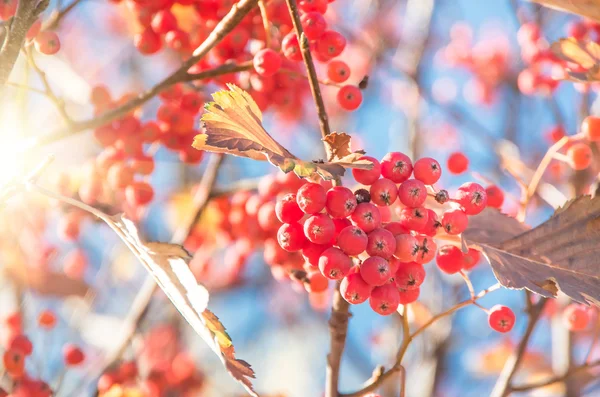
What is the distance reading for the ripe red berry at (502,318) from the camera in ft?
5.95

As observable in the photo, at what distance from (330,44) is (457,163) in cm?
63

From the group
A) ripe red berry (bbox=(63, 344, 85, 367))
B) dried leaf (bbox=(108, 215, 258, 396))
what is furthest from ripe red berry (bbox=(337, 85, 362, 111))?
A: ripe red berry (bbox=(63, 344, 85, 367))

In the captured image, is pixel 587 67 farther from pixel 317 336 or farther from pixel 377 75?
pixel 317 336

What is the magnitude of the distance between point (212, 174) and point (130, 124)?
1.92 feet

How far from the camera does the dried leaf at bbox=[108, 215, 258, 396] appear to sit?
52.1 inches

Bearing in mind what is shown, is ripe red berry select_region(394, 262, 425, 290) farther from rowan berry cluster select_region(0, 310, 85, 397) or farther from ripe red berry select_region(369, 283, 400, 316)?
rowan berry cluster select_region(0, 310, 85, 397)

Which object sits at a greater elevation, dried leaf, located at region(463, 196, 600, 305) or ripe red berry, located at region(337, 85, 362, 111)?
ripe red berry, located at region(337, 85, 362, 111)

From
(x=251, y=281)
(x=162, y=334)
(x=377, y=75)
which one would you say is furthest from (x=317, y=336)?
(x=377, y=75)

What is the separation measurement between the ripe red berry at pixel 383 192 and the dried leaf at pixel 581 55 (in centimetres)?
78

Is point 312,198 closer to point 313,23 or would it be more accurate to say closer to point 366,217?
point 366,217

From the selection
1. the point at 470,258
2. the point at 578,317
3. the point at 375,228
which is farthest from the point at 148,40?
the point at 578,317

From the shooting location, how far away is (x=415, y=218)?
1494mm

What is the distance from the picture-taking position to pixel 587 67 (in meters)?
1.91

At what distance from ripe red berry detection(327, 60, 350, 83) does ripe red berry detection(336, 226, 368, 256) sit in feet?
2.36
